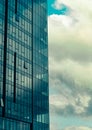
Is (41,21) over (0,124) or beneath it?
over

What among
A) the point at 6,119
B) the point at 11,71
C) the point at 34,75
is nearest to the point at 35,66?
the point at 34,75

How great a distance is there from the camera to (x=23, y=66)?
85000 mm

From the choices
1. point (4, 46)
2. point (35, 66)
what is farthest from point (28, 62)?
point (4, 46)

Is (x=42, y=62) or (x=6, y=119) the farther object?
(x=42, y=62)

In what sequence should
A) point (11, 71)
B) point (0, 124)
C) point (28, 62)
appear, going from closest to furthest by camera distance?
point (0, 124)
point (11, 71)
point (28, 62)

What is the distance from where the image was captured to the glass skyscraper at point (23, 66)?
3105 inches

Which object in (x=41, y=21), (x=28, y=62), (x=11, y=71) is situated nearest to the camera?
(x=11, y=71)

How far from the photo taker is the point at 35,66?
8944cm

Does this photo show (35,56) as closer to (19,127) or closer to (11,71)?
(11,71)

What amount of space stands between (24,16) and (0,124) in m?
24.2

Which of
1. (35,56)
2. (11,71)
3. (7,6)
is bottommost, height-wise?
(11,71)

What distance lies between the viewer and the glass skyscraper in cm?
7888

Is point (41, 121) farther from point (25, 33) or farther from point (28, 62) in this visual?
point (25, 33)

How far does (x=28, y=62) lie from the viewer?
87.2m
